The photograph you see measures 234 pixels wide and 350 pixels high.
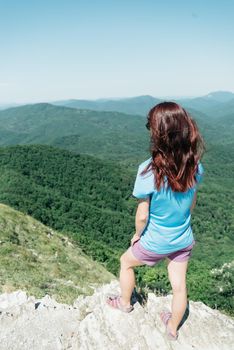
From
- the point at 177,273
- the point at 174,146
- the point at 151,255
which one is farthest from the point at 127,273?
the point at 174,146

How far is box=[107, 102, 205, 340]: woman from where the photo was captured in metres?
5.82

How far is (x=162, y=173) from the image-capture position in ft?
19.5

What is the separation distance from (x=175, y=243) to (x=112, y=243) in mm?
90735

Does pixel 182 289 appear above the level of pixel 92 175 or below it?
above

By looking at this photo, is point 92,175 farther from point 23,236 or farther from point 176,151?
point 176,151

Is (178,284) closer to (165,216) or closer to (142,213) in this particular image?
(165,216)

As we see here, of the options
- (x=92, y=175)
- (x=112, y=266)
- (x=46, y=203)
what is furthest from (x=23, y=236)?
(x=92, y=175)

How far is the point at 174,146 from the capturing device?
591 cm

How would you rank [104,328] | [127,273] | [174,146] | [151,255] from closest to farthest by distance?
[174,146], [151,255], [127,273], [104,328]

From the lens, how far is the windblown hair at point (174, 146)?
18.9 feet

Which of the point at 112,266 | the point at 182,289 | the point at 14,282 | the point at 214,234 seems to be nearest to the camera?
the point at 182,289

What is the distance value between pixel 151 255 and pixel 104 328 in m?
1.82

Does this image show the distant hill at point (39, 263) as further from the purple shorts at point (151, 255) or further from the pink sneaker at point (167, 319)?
the purple shorts at point (151, 255)

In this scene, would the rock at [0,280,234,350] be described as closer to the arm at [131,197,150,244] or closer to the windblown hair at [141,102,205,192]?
the arm at [131,197,150,244]
